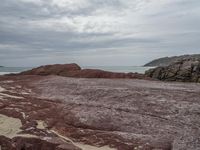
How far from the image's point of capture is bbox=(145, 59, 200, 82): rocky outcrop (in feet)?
120

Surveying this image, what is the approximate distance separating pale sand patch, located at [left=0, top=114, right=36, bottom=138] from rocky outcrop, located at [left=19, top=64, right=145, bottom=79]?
32.6ft

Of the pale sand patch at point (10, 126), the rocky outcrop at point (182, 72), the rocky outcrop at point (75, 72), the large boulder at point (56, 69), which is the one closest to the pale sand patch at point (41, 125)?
the pale sand patch at point (10, 126)

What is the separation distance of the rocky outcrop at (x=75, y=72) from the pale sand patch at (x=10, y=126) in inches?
391

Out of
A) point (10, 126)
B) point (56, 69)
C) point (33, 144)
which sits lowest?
point (33, 144)

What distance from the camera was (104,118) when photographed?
9.87 metres

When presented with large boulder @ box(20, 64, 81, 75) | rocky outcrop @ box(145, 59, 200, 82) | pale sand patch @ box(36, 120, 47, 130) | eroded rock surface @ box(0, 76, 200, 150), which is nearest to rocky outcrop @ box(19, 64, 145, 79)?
large boulder @ box(20, 64, 81, 75)

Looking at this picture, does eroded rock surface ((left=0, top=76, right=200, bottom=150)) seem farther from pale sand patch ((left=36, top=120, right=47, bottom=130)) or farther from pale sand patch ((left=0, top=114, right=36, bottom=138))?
pale sand patch ((left=0, top=114, right=36, bottom=138))

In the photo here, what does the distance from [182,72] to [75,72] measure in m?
19.9

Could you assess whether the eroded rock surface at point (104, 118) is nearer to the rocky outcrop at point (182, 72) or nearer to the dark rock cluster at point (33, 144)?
the dark rock cluster at point (33, 144)

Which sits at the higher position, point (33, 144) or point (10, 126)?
point (10, 126)

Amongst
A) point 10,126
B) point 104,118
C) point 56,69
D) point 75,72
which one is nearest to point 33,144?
point 10,126

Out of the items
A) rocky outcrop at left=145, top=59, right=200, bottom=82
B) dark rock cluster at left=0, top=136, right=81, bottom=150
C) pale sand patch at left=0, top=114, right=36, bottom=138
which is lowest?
dark rock cluster at left=0, top=136, right=81, bottom=150

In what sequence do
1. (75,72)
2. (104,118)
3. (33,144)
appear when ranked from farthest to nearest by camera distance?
(75,72)
(104,118)
(33,144)

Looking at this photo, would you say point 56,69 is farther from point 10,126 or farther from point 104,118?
point 104,118
